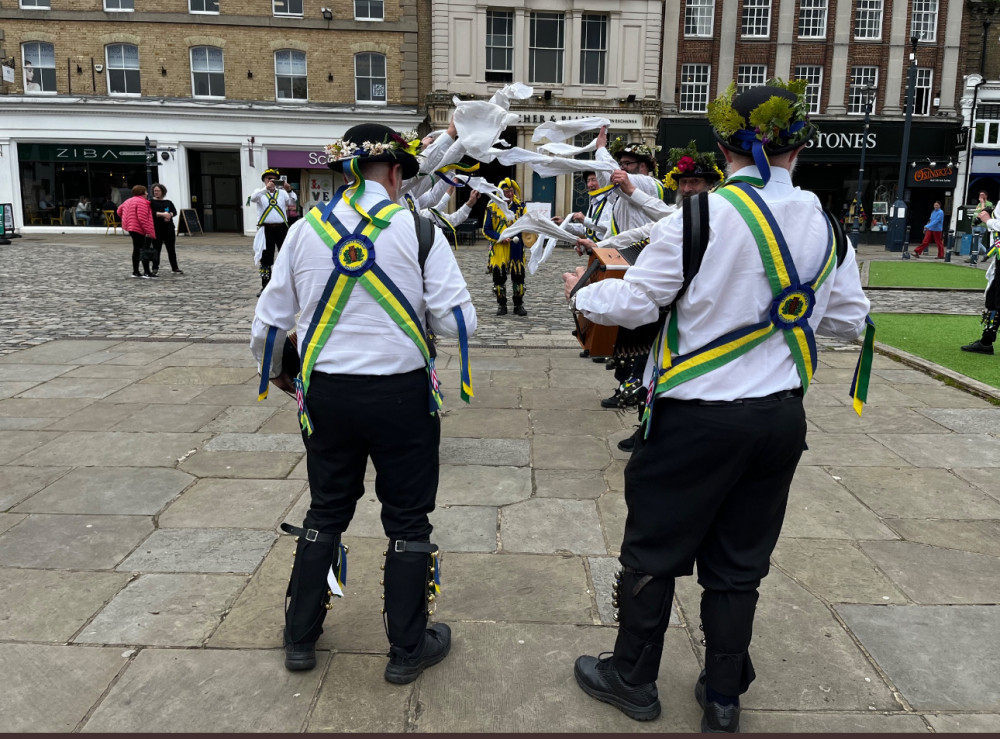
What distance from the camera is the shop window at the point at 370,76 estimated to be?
2867cm

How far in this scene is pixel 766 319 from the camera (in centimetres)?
236

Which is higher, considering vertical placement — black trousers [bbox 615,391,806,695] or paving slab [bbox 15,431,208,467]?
black trousers [bbox 615,391,806,695]

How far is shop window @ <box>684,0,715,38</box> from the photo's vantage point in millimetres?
30562

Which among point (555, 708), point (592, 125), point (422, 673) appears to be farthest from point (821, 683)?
point (592, 125)

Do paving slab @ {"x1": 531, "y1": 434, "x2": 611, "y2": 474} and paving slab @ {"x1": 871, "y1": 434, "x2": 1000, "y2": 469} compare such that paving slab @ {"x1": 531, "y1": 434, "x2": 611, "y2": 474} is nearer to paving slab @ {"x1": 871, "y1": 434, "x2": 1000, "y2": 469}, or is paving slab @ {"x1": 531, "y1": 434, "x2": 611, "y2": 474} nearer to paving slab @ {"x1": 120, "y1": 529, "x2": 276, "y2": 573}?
paving slab @ {"x1": 120, "y1": 529, "x2": 276, "y2": 573}

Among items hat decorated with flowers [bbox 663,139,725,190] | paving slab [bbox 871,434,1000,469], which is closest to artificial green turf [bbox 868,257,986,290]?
paving slab [bbox 871,434,1000,469]

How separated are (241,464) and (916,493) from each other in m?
4.26

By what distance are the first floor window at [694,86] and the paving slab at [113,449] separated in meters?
29.4

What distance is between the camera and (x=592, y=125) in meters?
5.11

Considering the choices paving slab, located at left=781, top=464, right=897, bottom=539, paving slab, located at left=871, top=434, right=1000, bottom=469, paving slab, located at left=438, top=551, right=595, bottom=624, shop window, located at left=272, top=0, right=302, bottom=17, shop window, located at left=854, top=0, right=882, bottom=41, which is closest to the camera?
paving slab, located at left=438, top=551, right=595, bottom=624

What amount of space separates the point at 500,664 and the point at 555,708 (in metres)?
0.32

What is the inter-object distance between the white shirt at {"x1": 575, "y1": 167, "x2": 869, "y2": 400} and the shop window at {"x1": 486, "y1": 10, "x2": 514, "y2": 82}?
27.9m

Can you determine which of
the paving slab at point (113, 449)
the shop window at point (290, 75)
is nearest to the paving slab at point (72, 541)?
the paving slab at point (113, 449)

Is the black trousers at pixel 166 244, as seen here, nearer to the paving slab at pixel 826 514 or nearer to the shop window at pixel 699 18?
the paving slab at pixel 826 514
